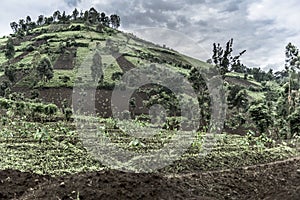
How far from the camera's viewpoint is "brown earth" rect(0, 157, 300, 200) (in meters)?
7.18

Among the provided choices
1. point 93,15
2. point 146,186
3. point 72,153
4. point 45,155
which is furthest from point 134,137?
point 93,15

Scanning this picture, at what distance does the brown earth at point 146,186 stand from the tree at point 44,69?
33061 millimetres

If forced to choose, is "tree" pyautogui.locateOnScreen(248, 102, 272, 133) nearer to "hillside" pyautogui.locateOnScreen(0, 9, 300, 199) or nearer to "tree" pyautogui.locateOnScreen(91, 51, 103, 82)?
"hillside" pyautogui.locateOnScreen(0, 9, 300, 199)

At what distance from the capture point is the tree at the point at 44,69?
136 ft

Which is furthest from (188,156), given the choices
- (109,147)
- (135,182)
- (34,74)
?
(34,74)

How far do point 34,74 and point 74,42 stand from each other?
554 inches

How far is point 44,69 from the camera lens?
4184 cm

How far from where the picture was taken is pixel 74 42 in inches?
2281

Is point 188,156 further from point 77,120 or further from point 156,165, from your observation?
point 77,120

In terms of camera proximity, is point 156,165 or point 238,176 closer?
point 238,176

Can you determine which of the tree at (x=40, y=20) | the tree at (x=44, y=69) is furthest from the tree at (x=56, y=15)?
the tree at (x=44, y=69)

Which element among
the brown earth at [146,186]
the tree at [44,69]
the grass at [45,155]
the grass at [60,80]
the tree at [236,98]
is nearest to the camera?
the brown earth at [146,186]

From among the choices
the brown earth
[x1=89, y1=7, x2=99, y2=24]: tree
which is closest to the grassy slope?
the brown earth

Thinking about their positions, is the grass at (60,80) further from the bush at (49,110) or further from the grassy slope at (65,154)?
the grassy slope at (65,154)
